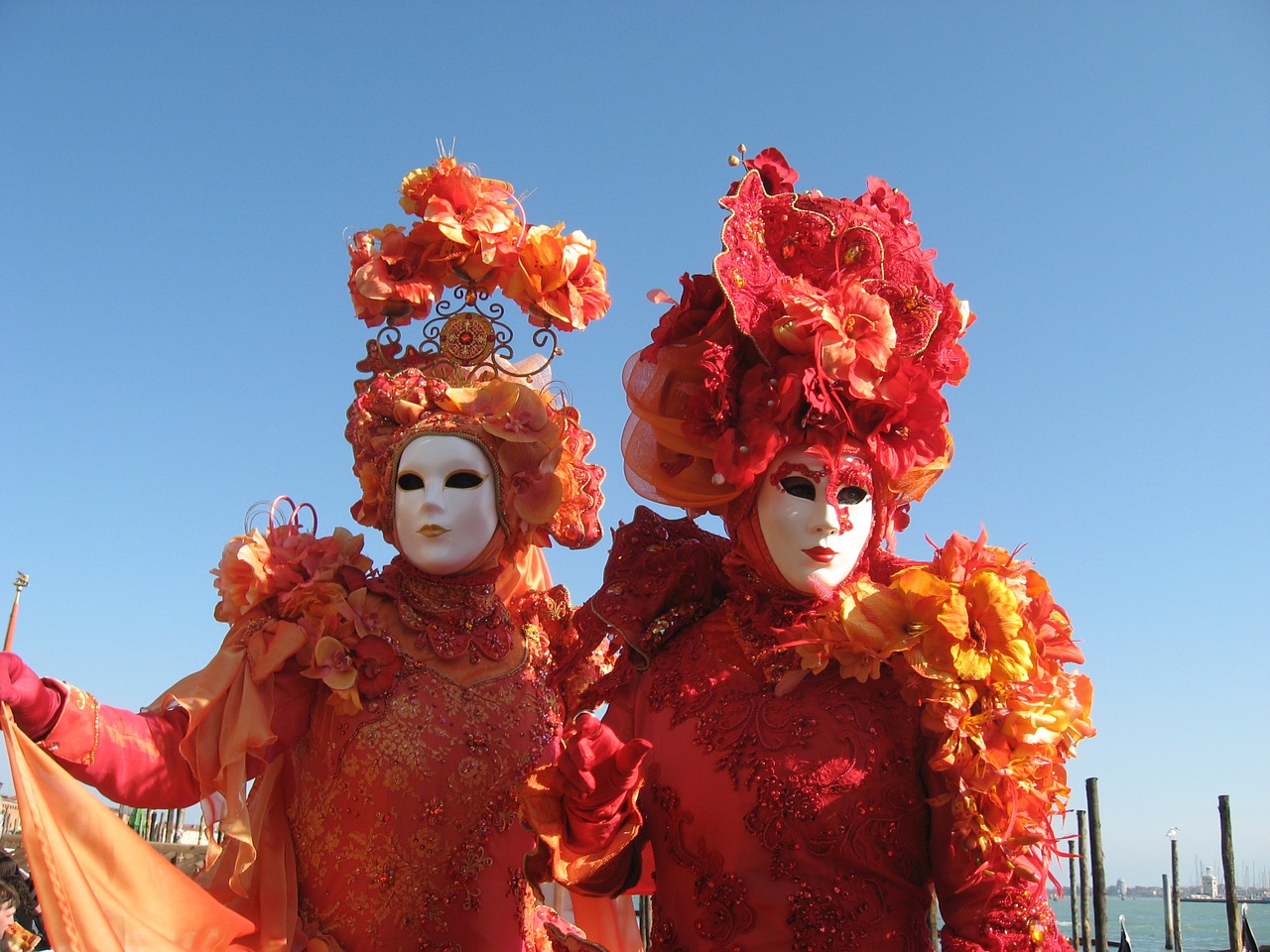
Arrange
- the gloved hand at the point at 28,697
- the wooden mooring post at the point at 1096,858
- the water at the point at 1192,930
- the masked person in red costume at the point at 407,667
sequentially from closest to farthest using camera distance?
the gloved hand at the point at 28,697
the masked person in red costume at the point at 407,667
the wooden mooring post at the point at 1096,858
the water at the point at 1192,930

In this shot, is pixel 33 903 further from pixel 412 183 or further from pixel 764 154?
pixel 764 154

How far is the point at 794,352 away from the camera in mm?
2912

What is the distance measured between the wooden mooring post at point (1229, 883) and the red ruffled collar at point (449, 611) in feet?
32.1

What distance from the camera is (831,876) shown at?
2.60m

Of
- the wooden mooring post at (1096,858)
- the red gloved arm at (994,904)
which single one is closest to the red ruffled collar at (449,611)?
the red gloved arm at (994,904)

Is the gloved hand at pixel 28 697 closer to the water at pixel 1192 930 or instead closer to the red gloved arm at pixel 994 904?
the red gloved arm at pixel 994 904

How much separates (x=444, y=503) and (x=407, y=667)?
0.54 m

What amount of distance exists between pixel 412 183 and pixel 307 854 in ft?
7.69

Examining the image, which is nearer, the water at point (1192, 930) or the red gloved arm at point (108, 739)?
the red gloved arm at point (108, 739)

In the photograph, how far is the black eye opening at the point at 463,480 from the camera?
3.74m

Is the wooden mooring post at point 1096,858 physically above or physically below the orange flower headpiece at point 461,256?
below

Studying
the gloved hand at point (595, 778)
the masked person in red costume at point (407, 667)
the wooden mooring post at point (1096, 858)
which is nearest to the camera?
the gloved hand at point (595, 778)

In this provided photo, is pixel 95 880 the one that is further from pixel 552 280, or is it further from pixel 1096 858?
pixel 1096 858

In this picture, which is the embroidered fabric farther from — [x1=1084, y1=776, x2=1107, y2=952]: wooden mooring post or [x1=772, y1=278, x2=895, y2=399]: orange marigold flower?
[x1=1084, y1=776, x2=1107, y2=952]: wooden mooring post
